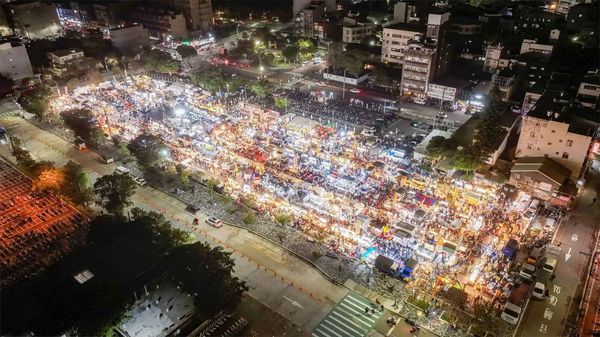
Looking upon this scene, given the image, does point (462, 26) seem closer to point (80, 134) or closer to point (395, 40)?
point (395, 40)

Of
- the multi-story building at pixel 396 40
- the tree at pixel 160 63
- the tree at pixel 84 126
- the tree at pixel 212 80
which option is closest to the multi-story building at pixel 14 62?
the tree at pixel 160 63

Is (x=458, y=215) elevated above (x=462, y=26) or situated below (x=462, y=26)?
below

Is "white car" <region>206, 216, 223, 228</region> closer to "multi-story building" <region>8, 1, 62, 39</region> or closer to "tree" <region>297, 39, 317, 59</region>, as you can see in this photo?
"tree" <region>297, 39, 317, 59</region>

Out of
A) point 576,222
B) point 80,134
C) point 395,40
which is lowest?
point 576,222

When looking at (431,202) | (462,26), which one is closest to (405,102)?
(431,202)

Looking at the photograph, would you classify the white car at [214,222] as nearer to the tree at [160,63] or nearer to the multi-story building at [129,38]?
the tree at [160,63]

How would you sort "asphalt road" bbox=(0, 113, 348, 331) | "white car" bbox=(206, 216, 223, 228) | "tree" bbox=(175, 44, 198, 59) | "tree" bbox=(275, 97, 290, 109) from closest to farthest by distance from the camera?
"asphalt road" bbox=(0, 113, 348, 331) < "white car" bbox=(206, 216, 223, 228) < "tree" bbox=(275, 97, 290, 109) < "tree" bbox=(175, 44, 198, 59)

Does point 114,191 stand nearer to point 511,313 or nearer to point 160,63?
point 511,313

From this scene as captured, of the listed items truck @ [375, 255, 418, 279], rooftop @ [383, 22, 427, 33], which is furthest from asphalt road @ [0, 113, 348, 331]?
rooftop @ [383, 22, 427, 33]
